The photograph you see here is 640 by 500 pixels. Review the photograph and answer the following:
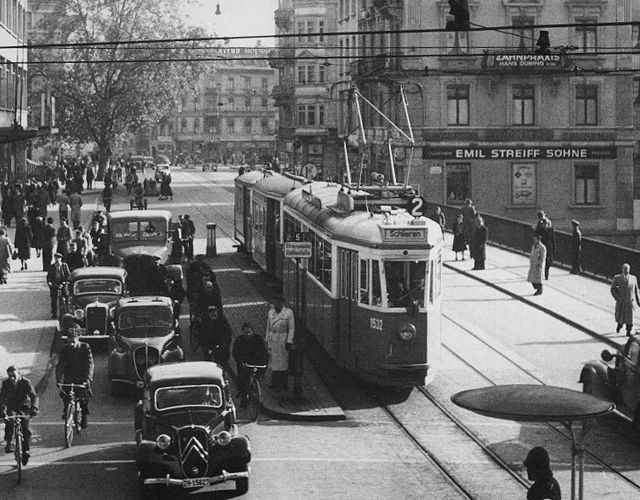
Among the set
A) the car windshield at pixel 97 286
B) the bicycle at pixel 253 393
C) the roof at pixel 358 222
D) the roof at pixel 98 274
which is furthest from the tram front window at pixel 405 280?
the roof at pixel 98 274

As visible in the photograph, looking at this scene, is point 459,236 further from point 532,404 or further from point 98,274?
point 532,404

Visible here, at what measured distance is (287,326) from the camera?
22.6 meters

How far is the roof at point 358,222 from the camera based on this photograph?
21.9 meters

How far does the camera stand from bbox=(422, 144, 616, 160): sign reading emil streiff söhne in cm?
6006

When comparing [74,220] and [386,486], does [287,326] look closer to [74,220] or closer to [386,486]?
[386,486]

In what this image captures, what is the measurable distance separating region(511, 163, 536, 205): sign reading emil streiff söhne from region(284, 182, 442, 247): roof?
1344 inches

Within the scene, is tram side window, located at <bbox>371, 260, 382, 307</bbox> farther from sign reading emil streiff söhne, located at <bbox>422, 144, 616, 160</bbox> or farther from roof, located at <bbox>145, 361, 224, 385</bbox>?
sign reading emil streiff söhne, located at <bbox>422, 144, 616, 160</bbox>

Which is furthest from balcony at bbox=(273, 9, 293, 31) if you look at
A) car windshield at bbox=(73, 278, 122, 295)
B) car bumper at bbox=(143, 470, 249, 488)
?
car bumper at bbox=(143, 470, 249, 488)

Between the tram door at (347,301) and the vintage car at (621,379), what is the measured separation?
149 inches

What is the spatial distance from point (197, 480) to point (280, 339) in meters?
6.32

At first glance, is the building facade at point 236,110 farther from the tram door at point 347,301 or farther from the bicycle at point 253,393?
the bicycle at point 253,393

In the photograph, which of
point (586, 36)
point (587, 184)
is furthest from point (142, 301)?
point (587, 184)

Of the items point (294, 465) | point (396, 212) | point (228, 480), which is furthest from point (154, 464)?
point (396, 212)

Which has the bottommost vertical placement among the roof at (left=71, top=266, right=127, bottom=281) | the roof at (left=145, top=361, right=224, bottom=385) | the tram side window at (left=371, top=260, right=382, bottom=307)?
the roof at (left=145, top=361, right=224, bottom=385)
